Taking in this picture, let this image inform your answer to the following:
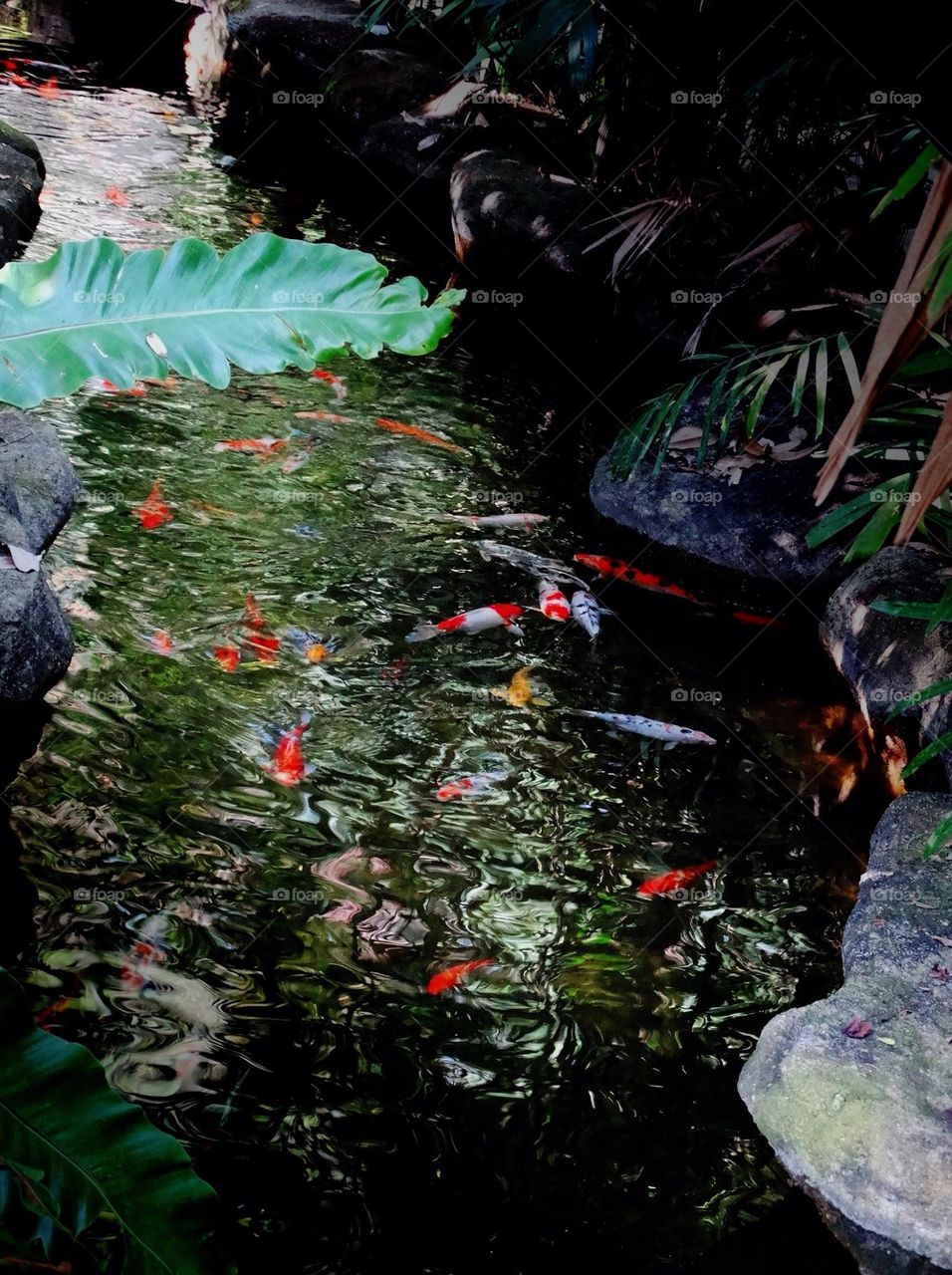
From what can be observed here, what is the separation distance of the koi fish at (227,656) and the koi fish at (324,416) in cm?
192

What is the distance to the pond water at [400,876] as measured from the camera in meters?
2.20

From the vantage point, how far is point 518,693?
3.69m

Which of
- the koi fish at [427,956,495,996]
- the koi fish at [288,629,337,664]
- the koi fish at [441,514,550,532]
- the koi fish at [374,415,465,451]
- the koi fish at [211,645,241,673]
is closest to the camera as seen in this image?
the koi fish at [427,956,495,996]

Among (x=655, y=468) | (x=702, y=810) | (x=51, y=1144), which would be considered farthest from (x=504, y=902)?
(x=655, y=468)

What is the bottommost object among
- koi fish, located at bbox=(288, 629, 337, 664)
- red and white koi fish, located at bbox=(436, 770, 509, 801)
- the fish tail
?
red and white koi fish, located at bbox=(436, 770, 509, 801)

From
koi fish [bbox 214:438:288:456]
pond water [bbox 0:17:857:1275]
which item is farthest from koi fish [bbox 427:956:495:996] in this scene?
koi fish [bbox 214:438:288:456]

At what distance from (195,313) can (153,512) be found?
8.87ft

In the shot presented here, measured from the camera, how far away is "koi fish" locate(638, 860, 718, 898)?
2.99m

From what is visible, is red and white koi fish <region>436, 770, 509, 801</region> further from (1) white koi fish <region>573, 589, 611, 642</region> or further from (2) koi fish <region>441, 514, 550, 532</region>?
(2) koi fish <region>441, 514, 550, 532</region>

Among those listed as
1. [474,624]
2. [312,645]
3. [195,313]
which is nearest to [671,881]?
[474,624]

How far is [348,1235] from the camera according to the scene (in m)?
2.04

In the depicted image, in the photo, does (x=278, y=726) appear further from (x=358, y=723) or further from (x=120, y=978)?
(x=120, y=978)

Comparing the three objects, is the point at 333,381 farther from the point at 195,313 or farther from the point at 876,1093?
the point at 876,1093

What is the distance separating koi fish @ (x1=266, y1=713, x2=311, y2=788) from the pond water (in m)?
0.03
